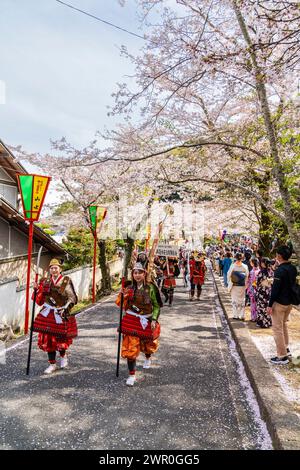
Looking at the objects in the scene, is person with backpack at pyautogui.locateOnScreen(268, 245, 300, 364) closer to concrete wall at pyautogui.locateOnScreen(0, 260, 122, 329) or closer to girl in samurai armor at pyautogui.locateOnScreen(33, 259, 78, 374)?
girl in samurai armor at pyautogui.locateOnScreen(33, 259, 78, 374)

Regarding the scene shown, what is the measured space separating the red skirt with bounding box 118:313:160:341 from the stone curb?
1645mm

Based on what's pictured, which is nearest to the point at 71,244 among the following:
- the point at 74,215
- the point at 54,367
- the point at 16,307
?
the point at 74,215

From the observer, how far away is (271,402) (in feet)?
12.8

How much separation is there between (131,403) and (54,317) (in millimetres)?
1861

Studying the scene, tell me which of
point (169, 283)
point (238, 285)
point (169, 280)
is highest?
point (238, 285)

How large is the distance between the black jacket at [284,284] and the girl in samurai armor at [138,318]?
6.37ft

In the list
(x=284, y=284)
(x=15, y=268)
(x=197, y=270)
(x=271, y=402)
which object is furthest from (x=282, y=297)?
(x=15, y=268)

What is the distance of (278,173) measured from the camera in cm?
572

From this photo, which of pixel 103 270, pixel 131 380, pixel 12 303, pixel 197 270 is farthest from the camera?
pixel 103 270

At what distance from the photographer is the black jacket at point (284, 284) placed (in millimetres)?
5262

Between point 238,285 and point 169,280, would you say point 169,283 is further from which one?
point 238,285

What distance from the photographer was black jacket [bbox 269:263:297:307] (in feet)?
17.3
